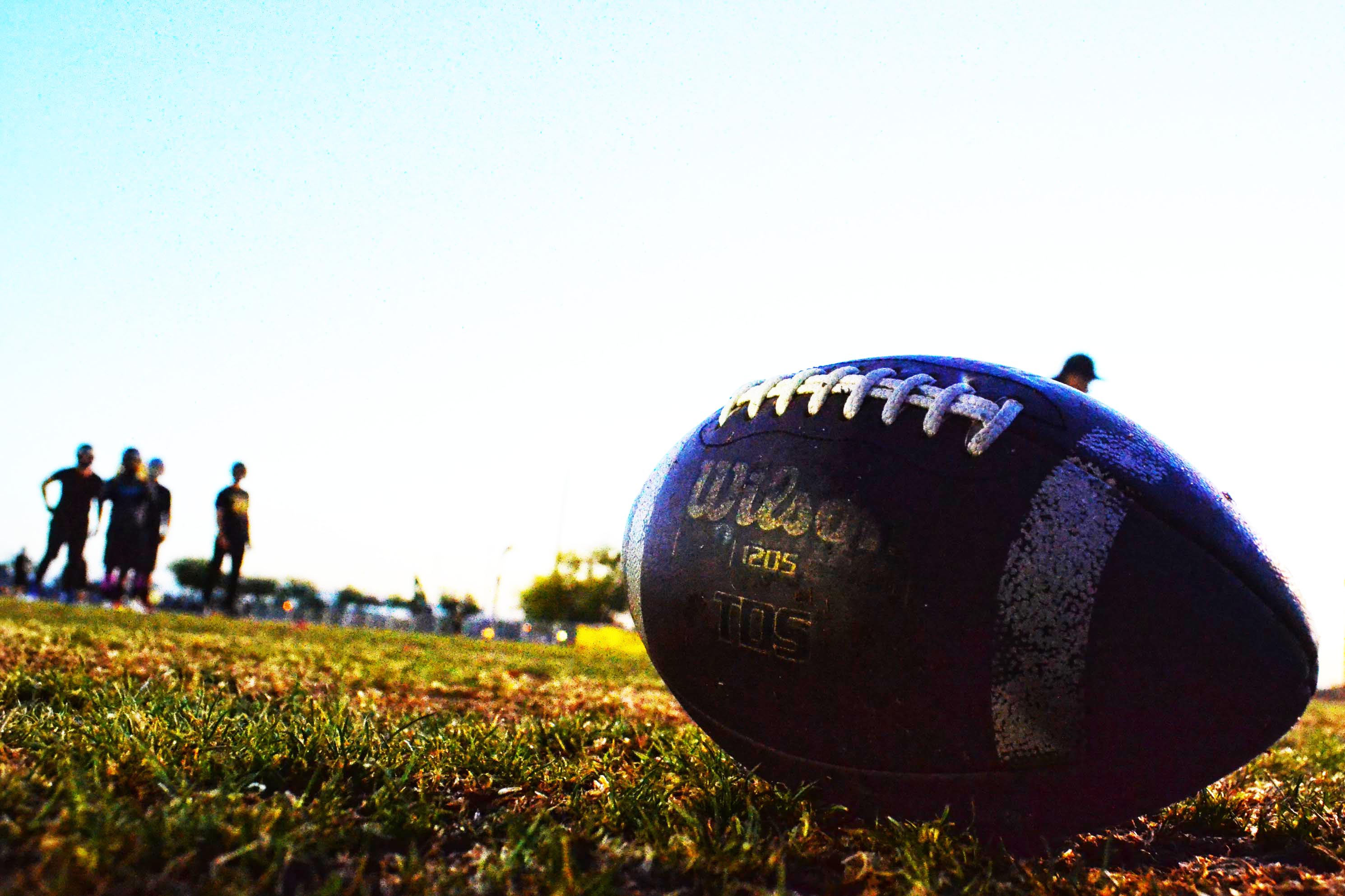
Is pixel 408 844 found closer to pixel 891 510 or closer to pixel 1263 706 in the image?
pixel 891 510

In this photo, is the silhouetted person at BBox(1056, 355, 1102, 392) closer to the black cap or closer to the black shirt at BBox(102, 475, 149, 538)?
the black cap

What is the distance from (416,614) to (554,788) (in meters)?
58.3

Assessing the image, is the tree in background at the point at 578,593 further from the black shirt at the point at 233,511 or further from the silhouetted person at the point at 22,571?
the black shirt at the point at 233,511

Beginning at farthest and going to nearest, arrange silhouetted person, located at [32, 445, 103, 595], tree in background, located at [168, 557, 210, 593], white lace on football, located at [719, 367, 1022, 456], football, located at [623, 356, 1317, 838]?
tree in background, located at [168, 557, 210, 593] → silhouetted person, located at [32, 445, 103, 595] → white lace on football, located at [719, 367, 1022, 456] → football, located at [623, 356, 1317, 838]

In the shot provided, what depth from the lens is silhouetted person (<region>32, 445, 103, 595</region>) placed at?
11.6 m

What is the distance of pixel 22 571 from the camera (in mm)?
37375

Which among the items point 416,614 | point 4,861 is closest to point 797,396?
point 4,861

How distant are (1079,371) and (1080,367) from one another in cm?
3

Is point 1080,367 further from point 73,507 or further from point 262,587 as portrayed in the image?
point 262,587

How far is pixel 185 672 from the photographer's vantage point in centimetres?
491

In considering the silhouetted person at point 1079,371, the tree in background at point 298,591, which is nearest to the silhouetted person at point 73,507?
the silhouetted person at point 1079,371

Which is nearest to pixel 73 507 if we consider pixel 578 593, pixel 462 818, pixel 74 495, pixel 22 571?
pixel 74 495

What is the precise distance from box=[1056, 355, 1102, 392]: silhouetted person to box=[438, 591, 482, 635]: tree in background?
4016cm

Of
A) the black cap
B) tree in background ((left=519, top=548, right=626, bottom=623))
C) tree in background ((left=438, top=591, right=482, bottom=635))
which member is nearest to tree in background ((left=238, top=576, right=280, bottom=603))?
tree in background ((left=438, top=591, right=482, bottom=635))
